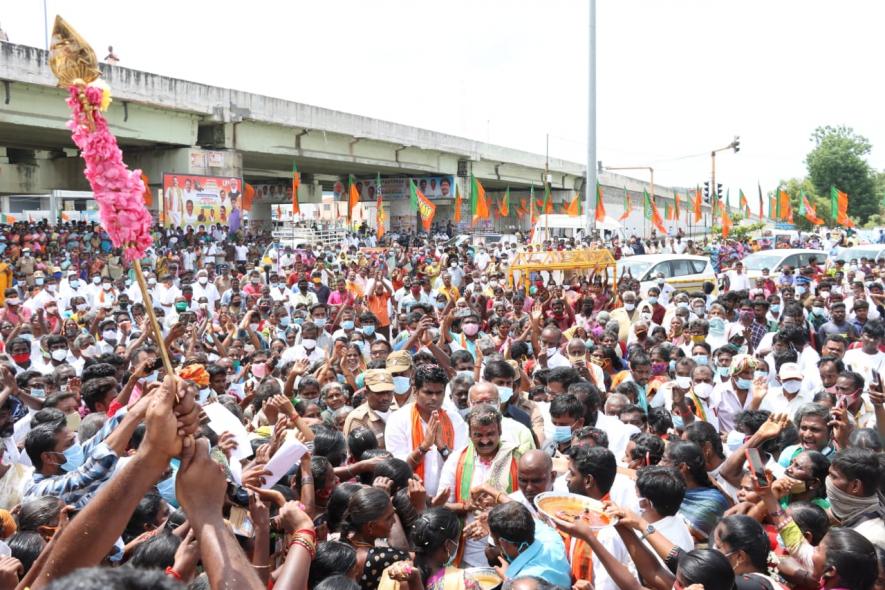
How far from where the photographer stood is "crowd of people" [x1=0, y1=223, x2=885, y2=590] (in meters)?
2.58

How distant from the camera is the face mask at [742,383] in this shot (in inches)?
245

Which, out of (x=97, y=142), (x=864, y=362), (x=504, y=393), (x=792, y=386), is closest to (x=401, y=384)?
(x=504, y=393)

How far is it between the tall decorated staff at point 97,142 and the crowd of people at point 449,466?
23.6 inches

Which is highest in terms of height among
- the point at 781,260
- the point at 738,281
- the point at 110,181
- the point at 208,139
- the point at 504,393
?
the point at 208,139

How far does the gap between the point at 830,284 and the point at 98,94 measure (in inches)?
452

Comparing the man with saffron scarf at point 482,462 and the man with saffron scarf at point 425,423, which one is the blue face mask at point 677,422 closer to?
the man with saffron scarf at point 425,423

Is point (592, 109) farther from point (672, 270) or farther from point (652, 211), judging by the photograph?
point (652, 211)

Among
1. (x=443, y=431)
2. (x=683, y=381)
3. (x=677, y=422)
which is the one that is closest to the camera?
(x=443, y=431)

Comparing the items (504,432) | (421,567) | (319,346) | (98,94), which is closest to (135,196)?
(98,94)

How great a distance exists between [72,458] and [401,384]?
98.4 inches

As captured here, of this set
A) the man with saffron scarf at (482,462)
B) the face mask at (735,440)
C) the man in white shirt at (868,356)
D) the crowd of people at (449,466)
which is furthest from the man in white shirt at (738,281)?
the man with saffron scarf at (482,462)

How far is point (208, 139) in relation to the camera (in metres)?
23.8

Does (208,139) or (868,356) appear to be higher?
(208,139)

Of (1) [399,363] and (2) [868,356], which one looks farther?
(2) [868,356]
